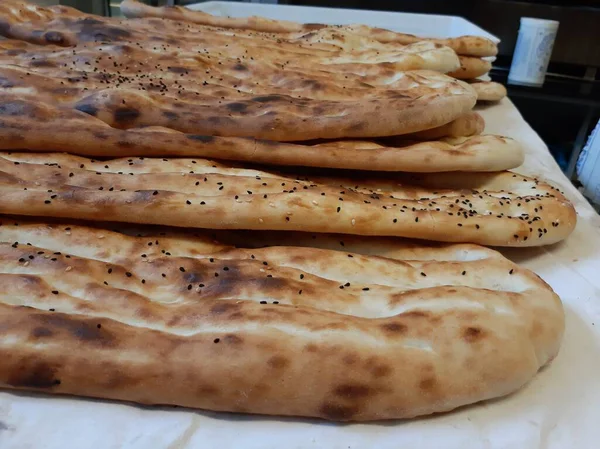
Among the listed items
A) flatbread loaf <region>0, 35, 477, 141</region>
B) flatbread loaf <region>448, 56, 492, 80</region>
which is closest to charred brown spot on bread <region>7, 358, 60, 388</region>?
flatbread loaf <region>0, 35, 477, 141</region>

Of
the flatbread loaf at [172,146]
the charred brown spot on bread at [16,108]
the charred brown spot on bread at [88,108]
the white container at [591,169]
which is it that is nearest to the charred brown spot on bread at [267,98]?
the flatbread loaf at [172,146]

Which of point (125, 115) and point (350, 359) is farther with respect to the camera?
point (125, 115)

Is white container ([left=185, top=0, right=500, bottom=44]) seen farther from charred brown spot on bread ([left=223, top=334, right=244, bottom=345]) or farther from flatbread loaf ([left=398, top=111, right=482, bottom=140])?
charred brown spot on bread ([left=223, top=334, right=244, bottom=345])

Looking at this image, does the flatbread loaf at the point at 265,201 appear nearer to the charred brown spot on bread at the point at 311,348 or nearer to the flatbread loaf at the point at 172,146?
the flatbread loaf at the point at 172,146

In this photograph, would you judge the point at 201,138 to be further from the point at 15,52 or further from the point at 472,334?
the point at 15,52

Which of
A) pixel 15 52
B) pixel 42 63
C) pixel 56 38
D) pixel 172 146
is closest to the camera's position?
pixel 172 146

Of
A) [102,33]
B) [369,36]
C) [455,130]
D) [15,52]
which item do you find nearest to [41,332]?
[455,130]
